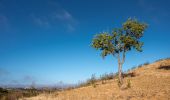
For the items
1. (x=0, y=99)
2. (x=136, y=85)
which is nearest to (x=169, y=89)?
(x=136, y=85)

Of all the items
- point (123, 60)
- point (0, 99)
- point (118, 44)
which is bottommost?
point (0, 99)

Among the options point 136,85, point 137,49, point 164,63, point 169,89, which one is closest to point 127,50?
point 137,49

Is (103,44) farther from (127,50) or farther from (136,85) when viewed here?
(136,85)

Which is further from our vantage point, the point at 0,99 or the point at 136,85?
the point at 0,99

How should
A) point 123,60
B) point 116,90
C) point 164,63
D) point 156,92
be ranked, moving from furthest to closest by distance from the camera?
1. point 164,63
2. point 123,60
3. point 116,90
4. point 156,92

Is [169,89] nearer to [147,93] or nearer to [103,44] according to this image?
[147,93]

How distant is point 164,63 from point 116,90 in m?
29.0

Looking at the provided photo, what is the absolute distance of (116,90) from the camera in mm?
41594

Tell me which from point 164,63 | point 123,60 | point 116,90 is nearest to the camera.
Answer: point 116,90

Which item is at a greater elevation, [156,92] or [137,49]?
[137,49]

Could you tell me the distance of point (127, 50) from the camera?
158 feet

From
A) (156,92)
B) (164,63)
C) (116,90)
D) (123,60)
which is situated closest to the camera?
(156,92)

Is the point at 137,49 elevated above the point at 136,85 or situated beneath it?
elevated above

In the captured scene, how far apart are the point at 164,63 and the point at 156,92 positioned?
110 ft
